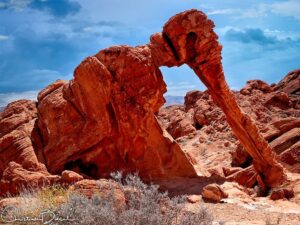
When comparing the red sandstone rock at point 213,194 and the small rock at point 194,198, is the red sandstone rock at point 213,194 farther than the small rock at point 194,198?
Yes

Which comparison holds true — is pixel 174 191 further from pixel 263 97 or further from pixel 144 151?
pixel 263 97

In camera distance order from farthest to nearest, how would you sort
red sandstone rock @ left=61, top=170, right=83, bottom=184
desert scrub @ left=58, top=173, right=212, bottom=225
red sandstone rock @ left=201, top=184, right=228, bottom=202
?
1. red sandstone rock @ left=201, top=184, right=228, bottom=202
2. red sandstone rock @ left=61, top=170, right=83, bottom=184
3. desert scrub @ left=58, top=173, right=212, bottom=225

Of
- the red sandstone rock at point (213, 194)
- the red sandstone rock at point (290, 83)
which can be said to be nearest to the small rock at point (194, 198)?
the red sandstone rock at point (213, 194)

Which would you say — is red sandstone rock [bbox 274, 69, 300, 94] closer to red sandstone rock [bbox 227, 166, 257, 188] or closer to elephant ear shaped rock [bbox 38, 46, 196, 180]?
red sandstone rock [bbox 227, 166, 257, 188]

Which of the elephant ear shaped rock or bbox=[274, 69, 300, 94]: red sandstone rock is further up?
bbox=[274, 69, 300, 94]: red sandstone rock

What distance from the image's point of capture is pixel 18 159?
15.7 m

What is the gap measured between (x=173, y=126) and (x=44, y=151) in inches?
895

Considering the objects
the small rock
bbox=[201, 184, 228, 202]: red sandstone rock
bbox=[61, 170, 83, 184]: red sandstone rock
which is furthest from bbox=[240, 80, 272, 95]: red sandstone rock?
bbox=[61, 170, 83, 184]: red sandstone rock

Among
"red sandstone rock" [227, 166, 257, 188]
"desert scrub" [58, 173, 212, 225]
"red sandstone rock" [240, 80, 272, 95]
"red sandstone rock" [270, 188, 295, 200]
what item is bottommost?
"red sandstone rock" [270, 188, 295, 200]

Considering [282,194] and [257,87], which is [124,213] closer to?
[282,194]

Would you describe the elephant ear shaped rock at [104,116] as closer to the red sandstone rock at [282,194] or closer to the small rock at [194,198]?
the small rock at [194,198]

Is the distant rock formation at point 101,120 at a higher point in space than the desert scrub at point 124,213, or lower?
higher

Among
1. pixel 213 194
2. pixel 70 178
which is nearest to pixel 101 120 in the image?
pixel 70 178

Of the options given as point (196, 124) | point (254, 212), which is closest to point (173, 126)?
point (196, 124)
